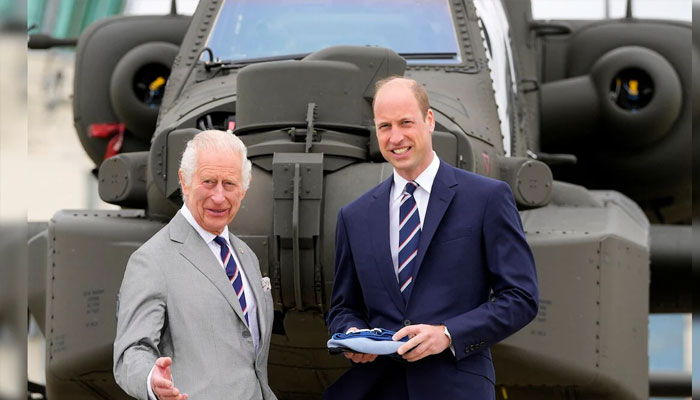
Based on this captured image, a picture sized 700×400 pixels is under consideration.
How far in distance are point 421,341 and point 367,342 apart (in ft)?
0.44

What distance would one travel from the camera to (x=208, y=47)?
5.79 meters

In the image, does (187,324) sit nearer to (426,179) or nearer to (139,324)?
(139,324)

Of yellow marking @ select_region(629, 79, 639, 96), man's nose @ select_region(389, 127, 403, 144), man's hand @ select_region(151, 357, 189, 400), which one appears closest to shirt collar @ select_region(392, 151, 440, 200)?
man's nose @ select_region(389, 127, 403, 144)

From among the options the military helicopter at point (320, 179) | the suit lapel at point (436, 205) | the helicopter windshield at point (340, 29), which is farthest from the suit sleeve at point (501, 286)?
the helicopter windshield at point (340, 29)

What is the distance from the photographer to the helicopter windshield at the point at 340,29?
219 inches

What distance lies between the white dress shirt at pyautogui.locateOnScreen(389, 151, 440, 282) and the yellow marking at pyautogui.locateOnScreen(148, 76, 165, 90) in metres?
4.08

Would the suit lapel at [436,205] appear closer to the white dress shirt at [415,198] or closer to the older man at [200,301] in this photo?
the white dress shirt at [415,198]

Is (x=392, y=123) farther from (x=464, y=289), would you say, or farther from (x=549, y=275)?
(x=549, y=275)

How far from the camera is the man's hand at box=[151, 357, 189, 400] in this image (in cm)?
234

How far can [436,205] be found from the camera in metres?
2.87

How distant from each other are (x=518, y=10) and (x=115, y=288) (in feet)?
13.2

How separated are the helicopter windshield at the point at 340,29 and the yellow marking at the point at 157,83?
1065 millimetres

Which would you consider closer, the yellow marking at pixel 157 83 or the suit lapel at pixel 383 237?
the suit lapel at pixel 383 237

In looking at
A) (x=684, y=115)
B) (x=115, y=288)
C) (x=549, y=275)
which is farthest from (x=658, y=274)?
(x=115, y=288)
